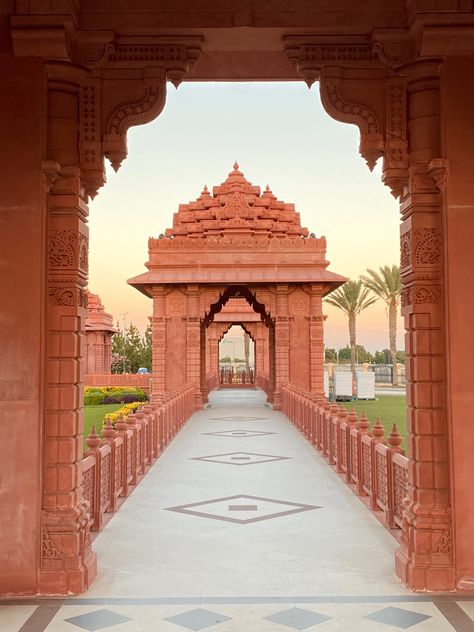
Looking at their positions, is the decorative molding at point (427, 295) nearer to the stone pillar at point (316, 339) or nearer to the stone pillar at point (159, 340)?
the stone pillar at point (316, 339)

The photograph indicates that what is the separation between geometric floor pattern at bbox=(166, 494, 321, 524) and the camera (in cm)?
782

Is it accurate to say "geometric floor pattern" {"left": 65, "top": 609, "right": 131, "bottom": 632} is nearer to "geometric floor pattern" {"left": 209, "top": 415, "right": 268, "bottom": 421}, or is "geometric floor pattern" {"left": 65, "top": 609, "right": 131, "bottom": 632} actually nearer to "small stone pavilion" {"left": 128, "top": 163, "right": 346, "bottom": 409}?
"geometric floor pattern" {"left": 209, "top": 415, "right": 268, "bottom": 421}

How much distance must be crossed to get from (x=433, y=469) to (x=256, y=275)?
59.0 ft

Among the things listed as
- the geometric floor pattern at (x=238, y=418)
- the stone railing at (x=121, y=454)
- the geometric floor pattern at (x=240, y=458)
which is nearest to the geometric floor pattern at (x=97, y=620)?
the stone railing at (x=121, y=454)

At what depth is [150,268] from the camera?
23.5 metres

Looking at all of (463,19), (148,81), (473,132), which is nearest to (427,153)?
(473,132)

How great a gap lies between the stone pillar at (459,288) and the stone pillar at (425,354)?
74 mm

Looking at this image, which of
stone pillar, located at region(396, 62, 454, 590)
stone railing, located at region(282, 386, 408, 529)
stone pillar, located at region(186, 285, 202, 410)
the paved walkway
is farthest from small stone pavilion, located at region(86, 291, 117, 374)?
stone pillar, located at region(396, 62, 454, 590)

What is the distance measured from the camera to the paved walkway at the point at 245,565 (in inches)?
184

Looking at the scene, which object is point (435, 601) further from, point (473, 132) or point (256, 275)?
point (256, 275)

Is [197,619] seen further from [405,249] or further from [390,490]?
[405,249]

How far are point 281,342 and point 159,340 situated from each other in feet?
13.4

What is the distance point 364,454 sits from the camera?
8.91 m

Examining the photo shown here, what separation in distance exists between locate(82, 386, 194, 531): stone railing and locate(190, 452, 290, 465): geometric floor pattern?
102 cm
